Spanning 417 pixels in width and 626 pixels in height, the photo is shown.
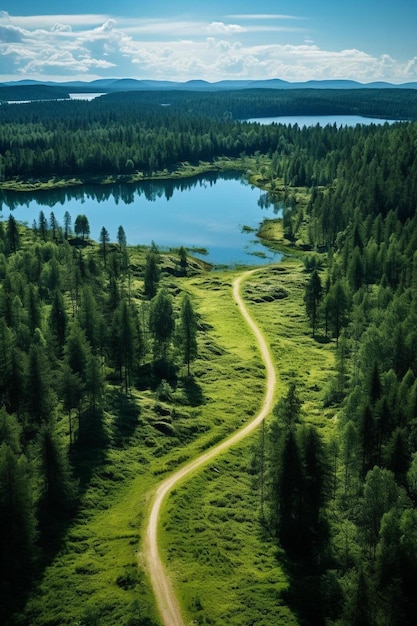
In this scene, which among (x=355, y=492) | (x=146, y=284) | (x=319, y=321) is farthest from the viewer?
(x=146, y=284)

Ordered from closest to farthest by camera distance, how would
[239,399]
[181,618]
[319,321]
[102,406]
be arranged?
[181,618], [102,406], [239,399], [319,321]

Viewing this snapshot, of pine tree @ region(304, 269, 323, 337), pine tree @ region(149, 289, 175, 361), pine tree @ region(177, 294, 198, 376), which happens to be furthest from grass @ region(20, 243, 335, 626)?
pine tree @ region(304, 269, 323, 337)

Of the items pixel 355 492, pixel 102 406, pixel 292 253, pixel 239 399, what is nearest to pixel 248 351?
pixel 239 399

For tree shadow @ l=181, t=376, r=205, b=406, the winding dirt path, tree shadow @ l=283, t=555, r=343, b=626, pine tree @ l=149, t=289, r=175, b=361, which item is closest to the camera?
tree shadow @ l=283, t=555, r=343, b=626

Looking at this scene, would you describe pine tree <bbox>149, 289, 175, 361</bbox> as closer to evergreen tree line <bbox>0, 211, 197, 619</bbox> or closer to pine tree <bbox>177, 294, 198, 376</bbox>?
evergreen tree line <bbox>0, 211, 197, 619</bbox>

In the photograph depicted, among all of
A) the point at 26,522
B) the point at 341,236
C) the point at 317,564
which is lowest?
the point at 317,564

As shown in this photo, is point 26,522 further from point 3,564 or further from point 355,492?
point 355,492
